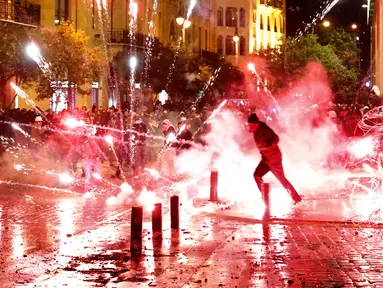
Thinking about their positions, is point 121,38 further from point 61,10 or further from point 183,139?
point 183,139

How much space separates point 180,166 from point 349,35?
2112 inches

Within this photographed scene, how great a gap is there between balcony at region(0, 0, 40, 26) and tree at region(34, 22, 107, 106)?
145 centimetres

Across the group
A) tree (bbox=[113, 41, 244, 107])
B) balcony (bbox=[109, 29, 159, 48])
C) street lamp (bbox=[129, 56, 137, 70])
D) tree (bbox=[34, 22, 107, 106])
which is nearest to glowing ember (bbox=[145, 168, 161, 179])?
tree (bbox=[34, 22, 107, 106])

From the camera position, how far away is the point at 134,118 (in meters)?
23.7

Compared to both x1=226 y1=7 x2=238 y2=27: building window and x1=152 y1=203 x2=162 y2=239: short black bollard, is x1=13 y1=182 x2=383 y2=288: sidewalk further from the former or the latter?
x1=226 y1=7 x2=238 y2=27: building window

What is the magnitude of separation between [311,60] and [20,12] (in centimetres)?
3364

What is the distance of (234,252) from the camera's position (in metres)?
10.8

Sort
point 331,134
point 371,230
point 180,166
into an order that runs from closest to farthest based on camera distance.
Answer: point 371,230 → point 180,166 → point 331,134

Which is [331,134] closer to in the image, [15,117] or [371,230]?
[15,117]

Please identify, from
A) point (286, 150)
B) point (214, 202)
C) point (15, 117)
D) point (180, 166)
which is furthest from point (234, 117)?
point (214, 202)

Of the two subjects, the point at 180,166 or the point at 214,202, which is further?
the point at 180,166

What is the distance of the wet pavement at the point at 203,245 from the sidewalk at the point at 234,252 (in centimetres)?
1

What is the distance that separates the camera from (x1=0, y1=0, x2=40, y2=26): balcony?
40.4 metres

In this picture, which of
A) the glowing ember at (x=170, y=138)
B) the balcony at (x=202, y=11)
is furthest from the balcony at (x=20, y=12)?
the balcony at (x=202, y=11)
